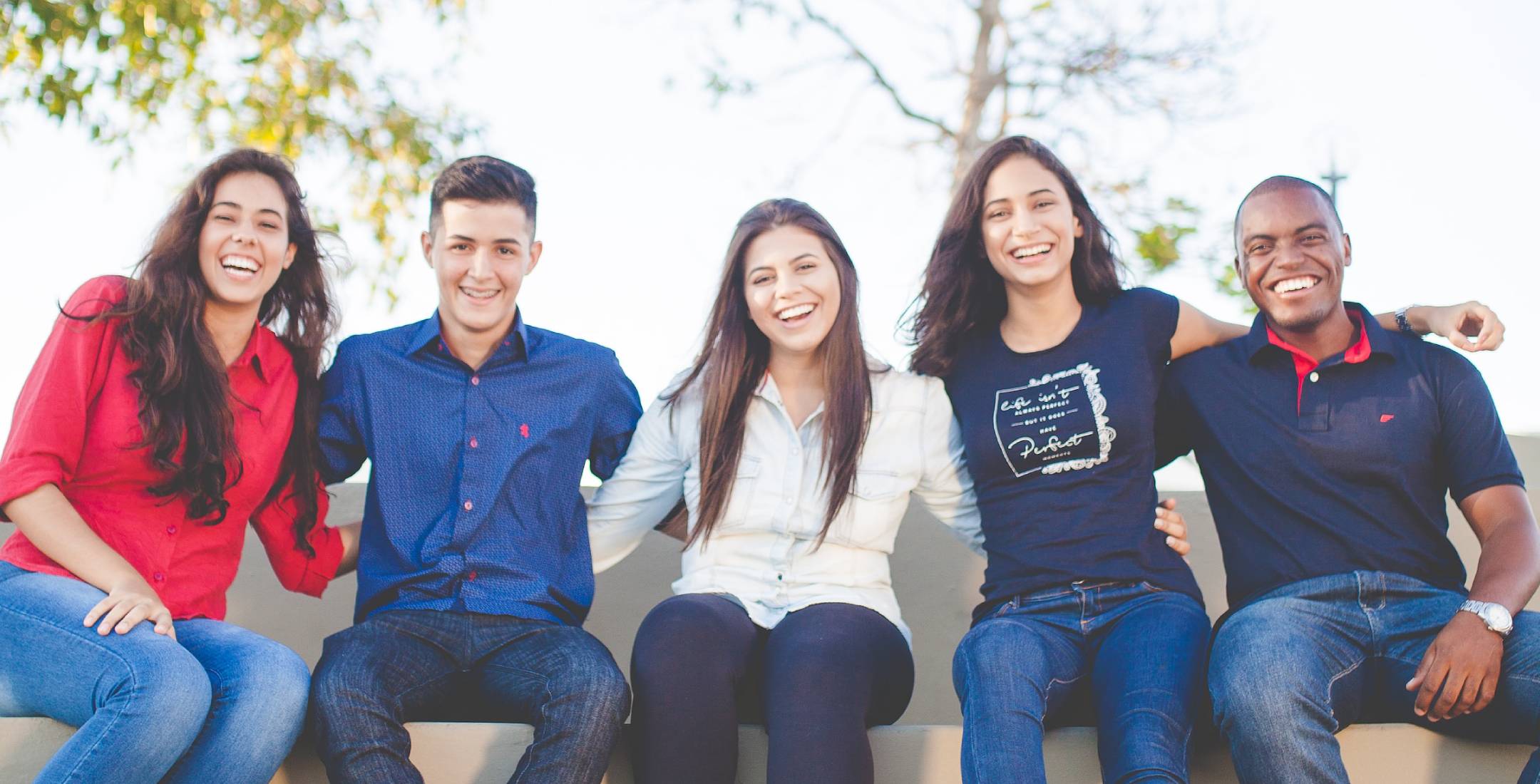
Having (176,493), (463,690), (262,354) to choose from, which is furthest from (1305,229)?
(176,493)

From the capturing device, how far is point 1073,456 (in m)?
2.76

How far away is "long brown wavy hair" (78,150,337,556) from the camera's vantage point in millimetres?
2561

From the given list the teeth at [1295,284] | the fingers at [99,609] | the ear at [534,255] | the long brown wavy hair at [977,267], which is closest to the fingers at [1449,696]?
the teeth at [1295,284]

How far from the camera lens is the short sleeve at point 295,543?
9.26 ft

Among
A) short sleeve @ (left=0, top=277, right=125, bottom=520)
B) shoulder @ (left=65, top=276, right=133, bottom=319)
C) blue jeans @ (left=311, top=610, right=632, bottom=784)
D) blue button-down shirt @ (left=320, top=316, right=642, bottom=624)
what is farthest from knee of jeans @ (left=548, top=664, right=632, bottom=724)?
shoulder @ (left=65, top=276, right=133, bottom=319)

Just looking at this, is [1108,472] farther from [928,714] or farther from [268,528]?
[268,528]

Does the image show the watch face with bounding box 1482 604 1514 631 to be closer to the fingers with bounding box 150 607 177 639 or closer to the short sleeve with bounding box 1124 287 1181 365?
the short sleeve with bounding box 1124 287 1181 365

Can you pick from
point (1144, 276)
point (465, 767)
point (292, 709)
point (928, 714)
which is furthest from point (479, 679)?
point (1144, 276)

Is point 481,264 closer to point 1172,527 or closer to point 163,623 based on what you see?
point 163,623

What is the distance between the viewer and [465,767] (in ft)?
8.36

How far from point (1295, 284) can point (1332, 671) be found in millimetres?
871

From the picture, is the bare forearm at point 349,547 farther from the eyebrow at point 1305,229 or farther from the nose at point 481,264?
the eyebrow at point 1305,229

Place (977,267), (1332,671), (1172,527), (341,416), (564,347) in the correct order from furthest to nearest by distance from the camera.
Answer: (977,267) → (564,347) → (341,416) → (1172,527) → (1332,671)

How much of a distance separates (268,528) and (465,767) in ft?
2.46
